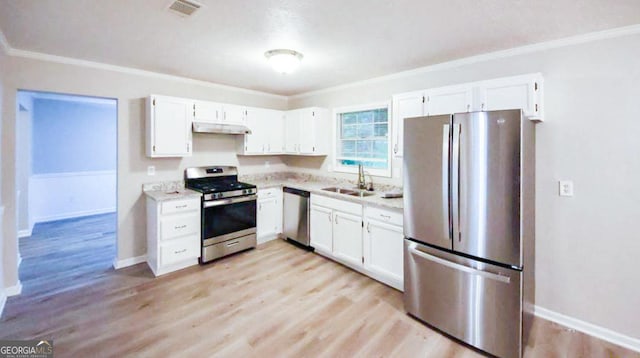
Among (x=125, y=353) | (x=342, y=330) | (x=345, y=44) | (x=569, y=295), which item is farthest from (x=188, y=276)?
(x=569, y=295)

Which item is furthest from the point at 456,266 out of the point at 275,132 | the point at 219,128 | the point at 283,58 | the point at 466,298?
the point at 275,132

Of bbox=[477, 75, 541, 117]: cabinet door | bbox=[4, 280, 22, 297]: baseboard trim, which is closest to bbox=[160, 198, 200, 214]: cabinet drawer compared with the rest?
bbox=[4, 280, 22, 297]: baseboard trim

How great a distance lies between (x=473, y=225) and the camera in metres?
2.18

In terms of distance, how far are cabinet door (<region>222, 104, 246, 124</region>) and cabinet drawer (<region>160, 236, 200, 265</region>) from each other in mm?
1733

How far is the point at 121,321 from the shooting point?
2.48 meters

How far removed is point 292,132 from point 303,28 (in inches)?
104

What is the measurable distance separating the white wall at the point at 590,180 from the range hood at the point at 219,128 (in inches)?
132

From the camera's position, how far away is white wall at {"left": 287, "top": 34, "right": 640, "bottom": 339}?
2223mm

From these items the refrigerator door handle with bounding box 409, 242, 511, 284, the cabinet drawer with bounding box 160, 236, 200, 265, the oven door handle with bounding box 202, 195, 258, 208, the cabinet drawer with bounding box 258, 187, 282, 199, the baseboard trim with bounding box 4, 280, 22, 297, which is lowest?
the baseboard trim with bounding box 4, 280, 22, 297

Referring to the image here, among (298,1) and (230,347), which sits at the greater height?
(298,1)

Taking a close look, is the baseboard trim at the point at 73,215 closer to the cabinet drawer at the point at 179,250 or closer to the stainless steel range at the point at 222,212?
the stainless steel range at the point at 222,212

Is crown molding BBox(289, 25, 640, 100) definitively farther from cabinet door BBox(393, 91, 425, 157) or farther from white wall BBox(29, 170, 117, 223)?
white wall BBox(29, 170, 117, 223)

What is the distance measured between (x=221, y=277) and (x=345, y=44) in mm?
2860

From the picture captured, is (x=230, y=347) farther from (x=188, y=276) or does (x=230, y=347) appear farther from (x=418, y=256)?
(x=418, y=256)
